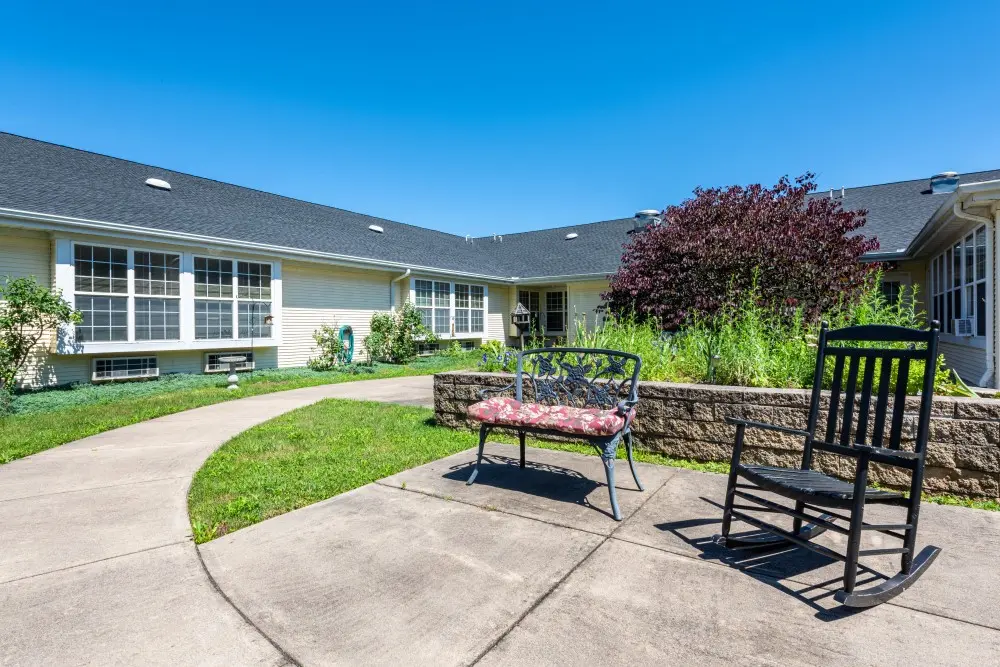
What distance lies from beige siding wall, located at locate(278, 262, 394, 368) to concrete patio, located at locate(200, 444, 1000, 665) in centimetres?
972

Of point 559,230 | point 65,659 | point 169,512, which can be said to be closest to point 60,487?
point 169,512

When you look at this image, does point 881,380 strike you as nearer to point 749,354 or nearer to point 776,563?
point 776,563

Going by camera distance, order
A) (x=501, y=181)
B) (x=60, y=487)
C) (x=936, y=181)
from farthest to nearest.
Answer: (x=501, y=181) → (x=936, y=181) → (x=60, y=487)

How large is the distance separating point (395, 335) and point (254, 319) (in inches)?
150

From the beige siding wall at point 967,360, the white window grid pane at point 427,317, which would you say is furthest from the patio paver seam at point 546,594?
the white window grid pane at point 427,317

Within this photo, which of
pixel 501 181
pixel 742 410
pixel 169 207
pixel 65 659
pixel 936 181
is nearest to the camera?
pixel 65 659

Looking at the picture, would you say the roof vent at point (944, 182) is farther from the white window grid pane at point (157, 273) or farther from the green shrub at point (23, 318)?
the green shrub at point (23, 318)

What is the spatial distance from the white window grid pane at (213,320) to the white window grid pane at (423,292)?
536cm

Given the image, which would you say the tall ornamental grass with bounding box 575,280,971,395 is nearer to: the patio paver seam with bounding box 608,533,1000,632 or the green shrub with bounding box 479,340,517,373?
the green shrub with bounding box 479,340,517,373

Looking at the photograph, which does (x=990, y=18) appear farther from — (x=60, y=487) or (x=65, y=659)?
(x=60, y=487)

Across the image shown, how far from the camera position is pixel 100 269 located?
8.96 metres

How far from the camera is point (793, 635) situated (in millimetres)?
1913

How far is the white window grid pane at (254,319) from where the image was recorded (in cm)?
1101

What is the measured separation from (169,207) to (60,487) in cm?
908
